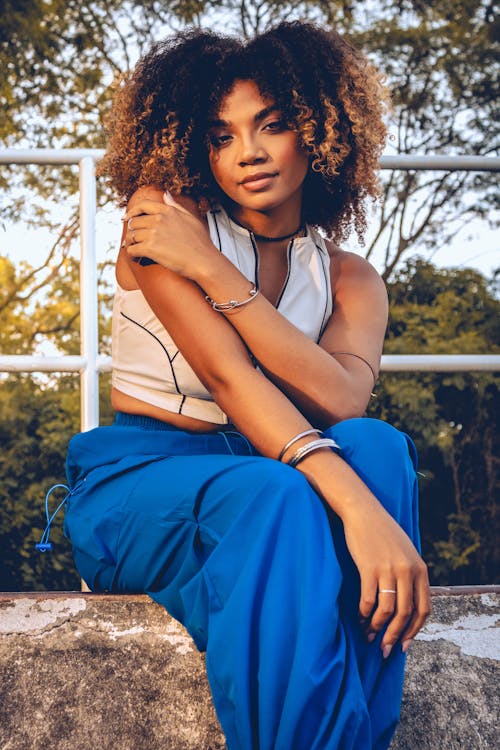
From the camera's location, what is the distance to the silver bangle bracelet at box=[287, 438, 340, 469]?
1225 mm

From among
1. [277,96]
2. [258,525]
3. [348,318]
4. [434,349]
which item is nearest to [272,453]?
[258,525]

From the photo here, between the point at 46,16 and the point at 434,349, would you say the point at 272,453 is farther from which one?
the point at 46,16

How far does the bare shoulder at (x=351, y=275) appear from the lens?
5.67ft

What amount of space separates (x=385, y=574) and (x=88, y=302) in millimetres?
1069

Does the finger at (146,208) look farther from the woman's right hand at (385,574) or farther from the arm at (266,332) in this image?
the woman's right hand at (385,574)

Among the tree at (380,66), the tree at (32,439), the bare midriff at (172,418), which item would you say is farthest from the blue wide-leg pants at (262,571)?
the tree at (380,66)

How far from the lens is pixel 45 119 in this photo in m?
4.04

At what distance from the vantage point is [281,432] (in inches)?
49.8

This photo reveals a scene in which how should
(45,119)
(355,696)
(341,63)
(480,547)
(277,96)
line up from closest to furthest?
(355,696)
(277,96)
(341,63)
(480,547)
(45,119)

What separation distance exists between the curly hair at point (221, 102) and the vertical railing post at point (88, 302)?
193mm

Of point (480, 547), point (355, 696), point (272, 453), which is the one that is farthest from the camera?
point (480, 547)

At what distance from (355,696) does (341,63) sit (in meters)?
1.21

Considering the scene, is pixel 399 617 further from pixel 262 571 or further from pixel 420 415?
pixel 420 415

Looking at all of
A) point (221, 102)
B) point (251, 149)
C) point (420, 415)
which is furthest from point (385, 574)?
point (420, 415)
